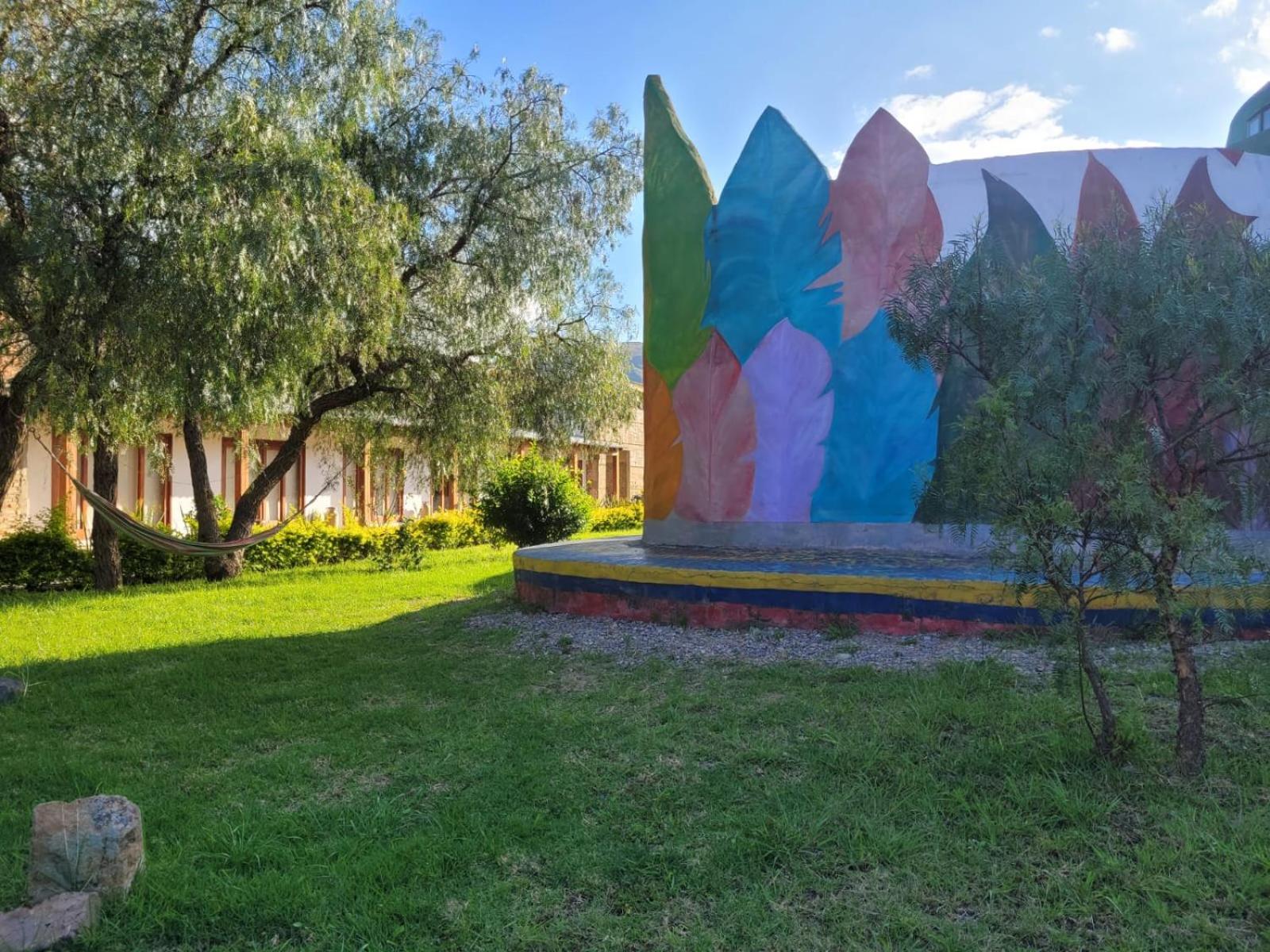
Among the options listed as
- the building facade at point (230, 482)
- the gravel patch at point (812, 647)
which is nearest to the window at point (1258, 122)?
the building facade at point (230, 482)

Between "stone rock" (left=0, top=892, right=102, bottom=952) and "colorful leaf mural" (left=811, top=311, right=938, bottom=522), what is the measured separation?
20.8 ft

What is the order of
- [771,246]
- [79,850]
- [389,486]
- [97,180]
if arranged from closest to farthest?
[79,850] → [97,180] → [771,246] → [389,486]

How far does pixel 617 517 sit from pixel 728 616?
16217 mm

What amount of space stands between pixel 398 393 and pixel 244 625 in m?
4.82

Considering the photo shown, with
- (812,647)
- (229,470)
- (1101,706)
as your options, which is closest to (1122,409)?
(1101,706)

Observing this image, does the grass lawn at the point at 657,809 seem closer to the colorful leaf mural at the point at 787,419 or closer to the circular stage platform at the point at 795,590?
the circular stage platform at the point at 795,590

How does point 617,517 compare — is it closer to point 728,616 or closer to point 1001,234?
point 1001,234

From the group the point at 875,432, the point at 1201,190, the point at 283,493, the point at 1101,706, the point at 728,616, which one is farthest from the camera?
the point at 283,493

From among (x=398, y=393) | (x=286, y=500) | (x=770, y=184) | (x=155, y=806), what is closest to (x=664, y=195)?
(x=770, y=184)

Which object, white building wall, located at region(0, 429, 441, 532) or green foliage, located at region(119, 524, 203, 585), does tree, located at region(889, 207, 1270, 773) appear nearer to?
white building wall, located at region(0, 429, 441, 532)

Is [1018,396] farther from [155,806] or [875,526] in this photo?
[875,526]

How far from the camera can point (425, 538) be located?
17.0 metres

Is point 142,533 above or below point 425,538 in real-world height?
above

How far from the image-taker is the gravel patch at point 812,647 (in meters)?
4.95
